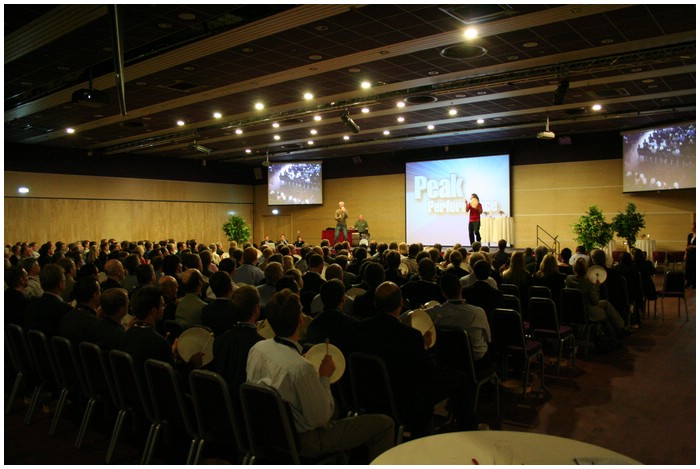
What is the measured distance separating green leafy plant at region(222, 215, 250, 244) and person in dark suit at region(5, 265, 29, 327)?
1752 centimetres

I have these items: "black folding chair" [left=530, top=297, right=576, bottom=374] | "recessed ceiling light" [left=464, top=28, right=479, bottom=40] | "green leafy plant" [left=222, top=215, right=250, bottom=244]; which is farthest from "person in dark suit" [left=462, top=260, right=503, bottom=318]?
"green leafy plant" [left=222, top=215, right=250, bottom=244]

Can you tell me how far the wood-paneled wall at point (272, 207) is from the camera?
16.5 m

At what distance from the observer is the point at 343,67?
945 centimetres

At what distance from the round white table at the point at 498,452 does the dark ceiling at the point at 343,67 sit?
5489 mm

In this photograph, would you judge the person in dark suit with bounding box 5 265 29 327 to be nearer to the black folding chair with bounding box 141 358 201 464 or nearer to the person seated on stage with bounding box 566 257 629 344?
the black folding chair with bounding box 141 358 201 464

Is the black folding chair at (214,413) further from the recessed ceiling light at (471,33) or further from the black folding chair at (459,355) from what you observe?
the recessed ceiling light at (471,33)

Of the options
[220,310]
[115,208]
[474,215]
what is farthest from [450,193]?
[220,310]

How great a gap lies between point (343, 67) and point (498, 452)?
8210 millimetres

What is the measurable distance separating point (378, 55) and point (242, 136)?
29.3 ft

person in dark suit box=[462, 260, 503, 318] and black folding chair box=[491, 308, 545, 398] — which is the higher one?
person in dark suit box=[462, 260, 503, 318]

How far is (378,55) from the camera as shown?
A: 8797 millimetres

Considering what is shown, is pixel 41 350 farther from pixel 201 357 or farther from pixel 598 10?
pixel 598 10

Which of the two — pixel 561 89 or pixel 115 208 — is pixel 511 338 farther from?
pixel 115 208

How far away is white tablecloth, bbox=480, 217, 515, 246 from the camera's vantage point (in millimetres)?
17828
